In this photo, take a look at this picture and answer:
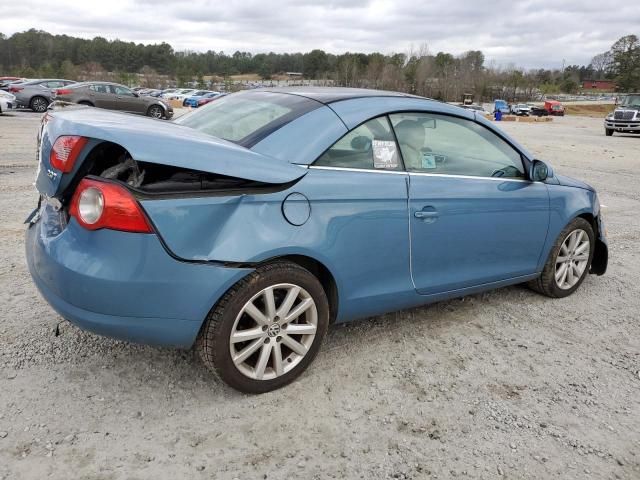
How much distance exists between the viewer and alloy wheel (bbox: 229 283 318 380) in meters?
2.68

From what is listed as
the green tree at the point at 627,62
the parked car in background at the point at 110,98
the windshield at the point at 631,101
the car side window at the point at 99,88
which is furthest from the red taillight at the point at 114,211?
the green tree at the point at 627,62

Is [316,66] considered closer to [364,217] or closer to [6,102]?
[6,102]

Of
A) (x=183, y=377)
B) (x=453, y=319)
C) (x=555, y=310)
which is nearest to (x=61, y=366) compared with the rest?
(x=183, y=377)

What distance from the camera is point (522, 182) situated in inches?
152

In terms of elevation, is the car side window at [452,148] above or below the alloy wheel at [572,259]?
above

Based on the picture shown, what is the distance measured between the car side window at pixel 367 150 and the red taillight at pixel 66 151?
1.14 metres

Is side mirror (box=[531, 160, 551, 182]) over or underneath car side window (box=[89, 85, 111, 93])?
underneath

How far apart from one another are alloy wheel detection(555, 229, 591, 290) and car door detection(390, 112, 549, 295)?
15.6 inches

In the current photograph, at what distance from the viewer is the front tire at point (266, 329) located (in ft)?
8.54

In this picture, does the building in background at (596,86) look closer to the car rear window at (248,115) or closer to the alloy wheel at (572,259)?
the alloy wheel at (572,259)

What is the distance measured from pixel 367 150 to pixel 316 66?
11895cm

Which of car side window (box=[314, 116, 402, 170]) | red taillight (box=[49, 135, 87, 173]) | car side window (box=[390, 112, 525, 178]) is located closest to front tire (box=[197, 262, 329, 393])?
car side window (box=[314, 116, 402, 170])

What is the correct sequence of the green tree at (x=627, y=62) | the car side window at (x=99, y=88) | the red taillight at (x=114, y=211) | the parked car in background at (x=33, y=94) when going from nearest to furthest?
the red taillight at (x=114, y=211), the car side window at (x=99, y=88), the parked car in background at (x=33, y=94), the green tree at (x=627, y=62)

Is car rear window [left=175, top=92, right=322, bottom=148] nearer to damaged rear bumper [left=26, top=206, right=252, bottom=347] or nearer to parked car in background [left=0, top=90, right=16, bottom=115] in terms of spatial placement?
damaged rear bumper [left=26, top=206, right=252, bottom=347]
